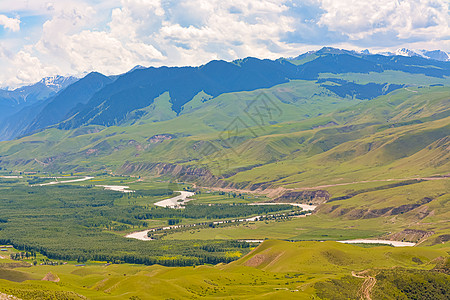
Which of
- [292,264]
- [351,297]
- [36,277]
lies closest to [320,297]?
[351,297]

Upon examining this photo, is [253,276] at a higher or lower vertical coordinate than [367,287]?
lower

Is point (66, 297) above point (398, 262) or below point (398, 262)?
above

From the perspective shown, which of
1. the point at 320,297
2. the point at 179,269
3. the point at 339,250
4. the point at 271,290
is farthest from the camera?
the point at 339,250

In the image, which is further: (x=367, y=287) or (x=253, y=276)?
(x=253, y=276)

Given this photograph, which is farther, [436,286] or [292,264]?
[292,264]

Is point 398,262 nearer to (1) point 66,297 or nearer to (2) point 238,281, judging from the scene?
(2) point 238,281

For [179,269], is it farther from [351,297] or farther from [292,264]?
[351,297]

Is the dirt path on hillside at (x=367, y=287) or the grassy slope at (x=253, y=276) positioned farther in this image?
the grassy slope at (x=253, y=276)

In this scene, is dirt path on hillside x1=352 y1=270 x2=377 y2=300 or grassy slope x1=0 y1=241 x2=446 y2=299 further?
grassy slope x1=0 y1=241 x2=446 y2=299

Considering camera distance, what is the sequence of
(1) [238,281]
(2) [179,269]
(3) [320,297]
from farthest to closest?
(2) [179,269] → (1) [238,281] → (3) [320,297]
